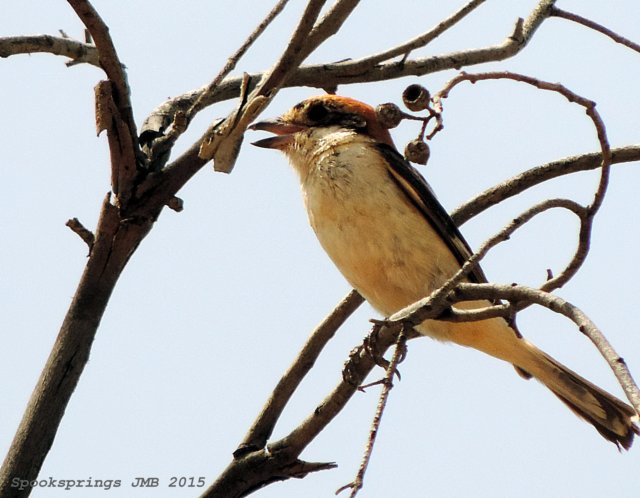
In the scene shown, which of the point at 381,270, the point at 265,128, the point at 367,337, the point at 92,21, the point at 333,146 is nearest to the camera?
the point at 92,21

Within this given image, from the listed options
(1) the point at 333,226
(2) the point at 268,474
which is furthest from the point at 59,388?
(1) the point at 333,226

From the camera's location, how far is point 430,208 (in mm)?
5176

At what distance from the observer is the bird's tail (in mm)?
5227

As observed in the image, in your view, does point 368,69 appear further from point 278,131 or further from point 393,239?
point 278,131

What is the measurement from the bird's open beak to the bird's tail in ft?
4.76

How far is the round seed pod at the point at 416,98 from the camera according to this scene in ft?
11.2

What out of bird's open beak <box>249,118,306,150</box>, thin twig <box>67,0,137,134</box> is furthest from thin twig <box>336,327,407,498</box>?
bird's open beak <box>249,118,306,150</box>

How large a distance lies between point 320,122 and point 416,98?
240cm

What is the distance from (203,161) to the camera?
4.11 m

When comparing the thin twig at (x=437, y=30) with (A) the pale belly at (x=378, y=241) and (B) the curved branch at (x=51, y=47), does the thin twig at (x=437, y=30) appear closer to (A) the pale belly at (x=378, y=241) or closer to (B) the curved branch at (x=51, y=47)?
(A) the pale belly at (x=378, y=241)

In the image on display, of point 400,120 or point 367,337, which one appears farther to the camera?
point 367,337

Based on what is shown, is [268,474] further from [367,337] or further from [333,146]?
[333,146]

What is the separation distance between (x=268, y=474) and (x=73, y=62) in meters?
2.10

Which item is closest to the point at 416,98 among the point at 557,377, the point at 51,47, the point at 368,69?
the point at 368,69
